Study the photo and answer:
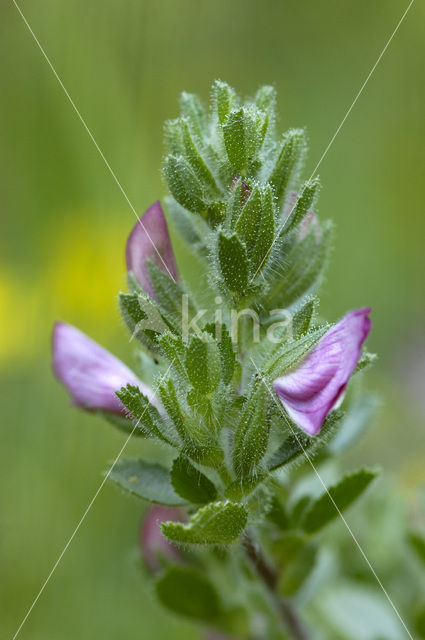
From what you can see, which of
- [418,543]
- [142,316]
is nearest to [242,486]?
[142,316]

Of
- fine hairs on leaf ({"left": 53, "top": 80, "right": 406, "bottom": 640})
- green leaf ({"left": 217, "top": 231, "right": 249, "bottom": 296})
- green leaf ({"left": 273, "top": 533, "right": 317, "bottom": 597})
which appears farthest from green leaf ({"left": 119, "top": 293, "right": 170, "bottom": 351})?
green leaf ({"left": 273, "top": 533, "right": 317, "bottom": 597})

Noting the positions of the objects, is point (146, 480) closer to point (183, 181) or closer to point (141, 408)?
point (141, 408)

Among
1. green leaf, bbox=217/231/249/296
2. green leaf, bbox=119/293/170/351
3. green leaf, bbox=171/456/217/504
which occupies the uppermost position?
green leaf, bbox=217/231/249/296

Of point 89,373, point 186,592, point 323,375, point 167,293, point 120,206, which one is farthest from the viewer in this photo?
point 120,206

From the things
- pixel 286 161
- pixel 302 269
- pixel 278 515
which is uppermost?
pixel 286 161

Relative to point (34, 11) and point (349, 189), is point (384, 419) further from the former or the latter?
point (34, 11)

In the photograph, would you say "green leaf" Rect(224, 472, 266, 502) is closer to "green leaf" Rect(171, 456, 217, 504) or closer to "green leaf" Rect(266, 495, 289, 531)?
"green leaf" Rect(171, 456, 217, 504)
